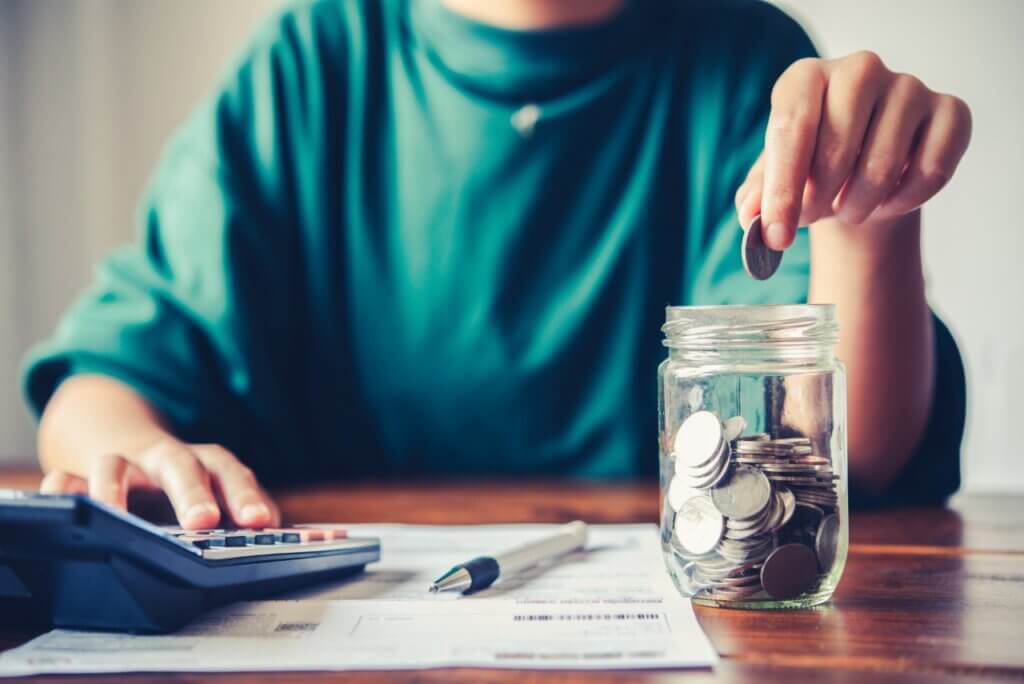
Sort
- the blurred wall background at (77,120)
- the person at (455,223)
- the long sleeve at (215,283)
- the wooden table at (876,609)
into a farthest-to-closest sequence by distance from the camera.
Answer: the blurred wall background at (77,120)
the person at (455,223)
the long sleeve at (215,283)
the wooden table at (876,609)

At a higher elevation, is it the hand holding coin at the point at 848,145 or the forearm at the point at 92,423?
the hand holding coin at the point at 848,145

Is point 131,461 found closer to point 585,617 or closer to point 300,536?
point 300,536

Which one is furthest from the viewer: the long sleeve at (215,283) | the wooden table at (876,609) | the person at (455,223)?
the person at (455,223)

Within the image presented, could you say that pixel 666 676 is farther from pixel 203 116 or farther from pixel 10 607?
pixel 203 116

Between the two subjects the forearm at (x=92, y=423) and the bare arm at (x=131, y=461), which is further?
the forearm at (x=92, y=423)

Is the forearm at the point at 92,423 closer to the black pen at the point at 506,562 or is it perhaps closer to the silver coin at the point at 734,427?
the black pen at the point at 506,562

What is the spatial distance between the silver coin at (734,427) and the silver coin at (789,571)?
0.05 metres

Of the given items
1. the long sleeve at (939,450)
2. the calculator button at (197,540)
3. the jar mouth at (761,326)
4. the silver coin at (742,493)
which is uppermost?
the jar mouth at (761,326)

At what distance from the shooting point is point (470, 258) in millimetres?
1007

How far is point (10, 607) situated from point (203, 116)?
27.5 inches

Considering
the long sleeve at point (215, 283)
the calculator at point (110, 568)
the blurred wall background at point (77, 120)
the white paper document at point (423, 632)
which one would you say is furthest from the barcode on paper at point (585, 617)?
the blurred wall background at point (77, 120)

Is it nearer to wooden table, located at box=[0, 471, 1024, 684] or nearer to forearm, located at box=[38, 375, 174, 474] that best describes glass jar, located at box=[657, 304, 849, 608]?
wooden table, located at box=[0, 471, 1024, 684]

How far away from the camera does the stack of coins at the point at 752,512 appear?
15.8 inches

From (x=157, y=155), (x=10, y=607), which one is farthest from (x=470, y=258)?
(x=157, y=155)
